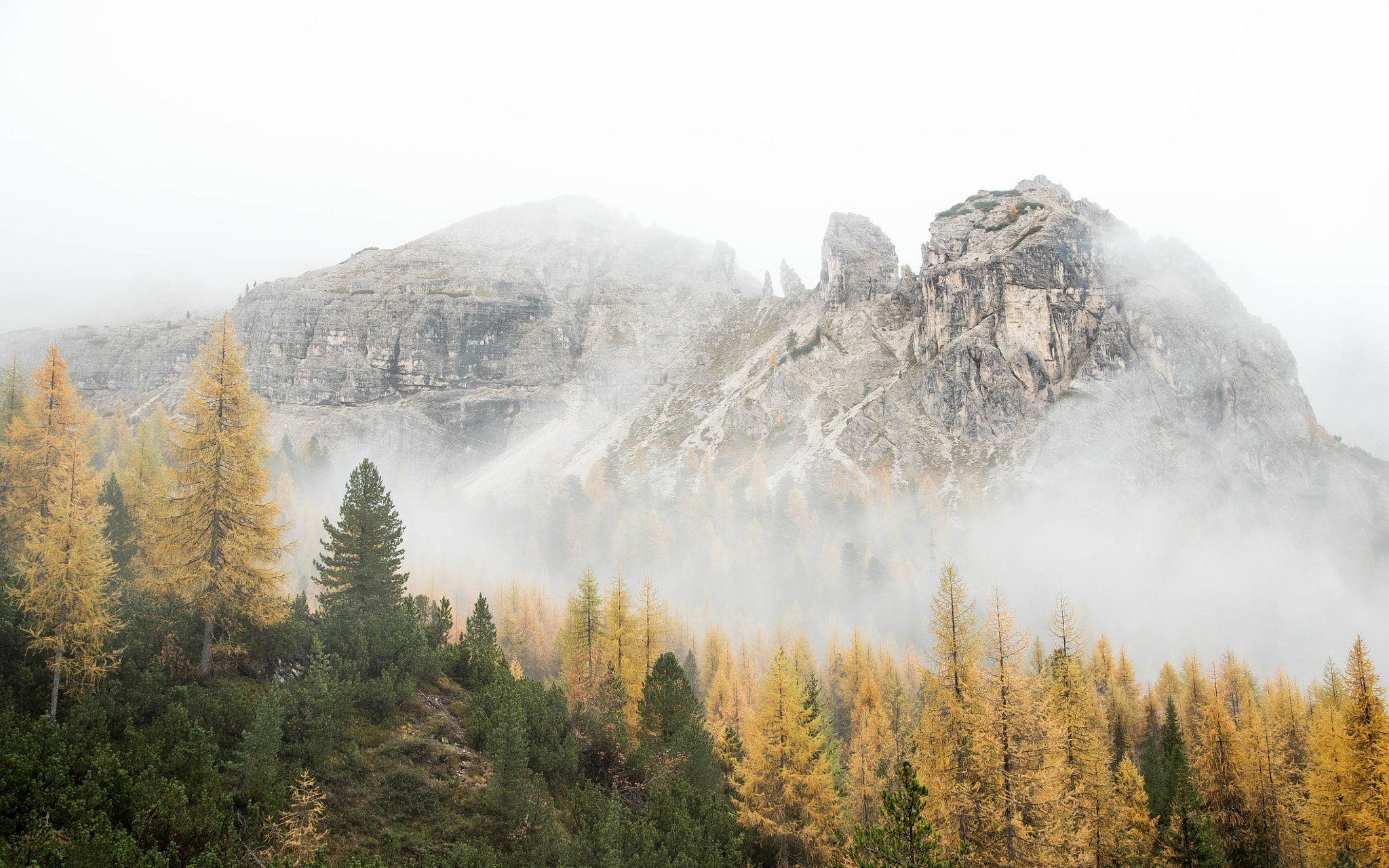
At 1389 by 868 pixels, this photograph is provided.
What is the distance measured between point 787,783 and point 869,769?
904 centimetres

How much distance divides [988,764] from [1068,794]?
3386 mm

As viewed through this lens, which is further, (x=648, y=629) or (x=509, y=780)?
(x=648, y=629)

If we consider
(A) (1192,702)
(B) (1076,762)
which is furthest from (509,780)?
(A) (1192,702)

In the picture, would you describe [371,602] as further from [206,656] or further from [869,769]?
[869,769]

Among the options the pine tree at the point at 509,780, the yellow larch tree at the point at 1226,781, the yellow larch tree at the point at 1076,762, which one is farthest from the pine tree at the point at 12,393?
the yellow larch tree at the point at 1226,781

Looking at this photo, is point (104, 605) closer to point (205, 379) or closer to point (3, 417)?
point (205, 379)

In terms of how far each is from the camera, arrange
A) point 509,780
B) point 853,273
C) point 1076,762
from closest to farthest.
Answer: point 509,780 < point 1076,762 < point 853,273

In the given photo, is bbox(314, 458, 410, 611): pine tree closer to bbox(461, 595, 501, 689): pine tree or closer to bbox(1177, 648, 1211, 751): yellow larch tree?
bbox(461, 595, 501, 689): pine tree

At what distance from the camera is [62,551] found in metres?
18.7

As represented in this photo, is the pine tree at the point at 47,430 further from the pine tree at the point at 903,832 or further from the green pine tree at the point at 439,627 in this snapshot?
the pine tree at the point at 903,832

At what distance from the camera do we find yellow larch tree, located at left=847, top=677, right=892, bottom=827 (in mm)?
33031

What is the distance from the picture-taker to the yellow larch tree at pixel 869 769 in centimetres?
3303

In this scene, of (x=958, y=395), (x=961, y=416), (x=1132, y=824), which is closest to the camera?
(x=1132, y=824)

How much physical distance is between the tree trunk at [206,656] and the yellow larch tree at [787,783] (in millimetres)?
20660
